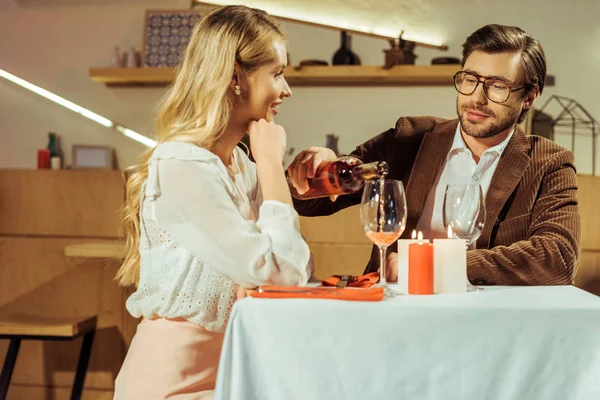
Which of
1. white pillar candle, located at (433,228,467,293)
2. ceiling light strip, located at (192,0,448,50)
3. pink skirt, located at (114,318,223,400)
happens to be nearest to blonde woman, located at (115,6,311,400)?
pink skirt, located at (114,318,223,400)

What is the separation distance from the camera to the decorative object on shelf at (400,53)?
164 inches

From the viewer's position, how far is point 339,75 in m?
4.21

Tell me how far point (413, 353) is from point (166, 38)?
3.50 m

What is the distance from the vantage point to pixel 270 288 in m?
1.37

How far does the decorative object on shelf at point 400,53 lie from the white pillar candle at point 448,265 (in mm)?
2802

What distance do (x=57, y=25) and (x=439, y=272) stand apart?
12.7 ft

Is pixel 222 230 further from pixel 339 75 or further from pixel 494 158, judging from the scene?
pixel 339 75

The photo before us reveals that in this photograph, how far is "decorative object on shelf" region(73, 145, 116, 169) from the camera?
449cm

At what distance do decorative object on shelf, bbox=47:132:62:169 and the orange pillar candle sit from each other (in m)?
3.34

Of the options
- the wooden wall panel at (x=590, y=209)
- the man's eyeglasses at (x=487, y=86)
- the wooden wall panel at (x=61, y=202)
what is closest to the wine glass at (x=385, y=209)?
the man's eyeglasses at (x=487, y=86)

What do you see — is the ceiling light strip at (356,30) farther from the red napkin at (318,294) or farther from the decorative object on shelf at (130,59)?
the red napkin at (318,294)

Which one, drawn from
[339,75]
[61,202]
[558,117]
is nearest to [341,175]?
[339,75]

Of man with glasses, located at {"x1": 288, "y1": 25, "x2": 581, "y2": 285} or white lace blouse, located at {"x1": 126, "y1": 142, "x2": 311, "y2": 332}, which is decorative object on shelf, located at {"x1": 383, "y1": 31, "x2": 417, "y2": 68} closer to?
man with glasses, located at {"x1": 288, "y1": 25, "x2": 581, "y2": 285}

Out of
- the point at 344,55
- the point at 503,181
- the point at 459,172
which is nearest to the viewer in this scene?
the point at 503,181
